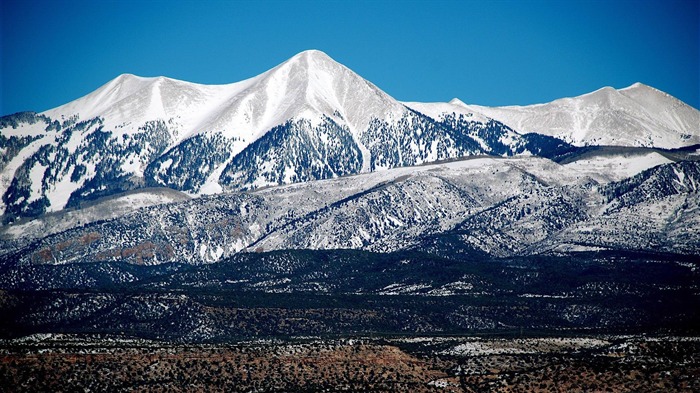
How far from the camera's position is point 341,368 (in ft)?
471

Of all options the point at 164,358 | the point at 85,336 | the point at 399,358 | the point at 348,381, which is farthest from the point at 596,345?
the point at 85,336

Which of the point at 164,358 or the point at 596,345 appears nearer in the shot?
the point at 164,358

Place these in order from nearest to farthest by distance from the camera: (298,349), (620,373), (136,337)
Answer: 1. (620,373)
2. (298,349)
3. (136,337)

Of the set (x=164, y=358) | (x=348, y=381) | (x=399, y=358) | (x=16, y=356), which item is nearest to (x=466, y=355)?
(x=399, y=358)

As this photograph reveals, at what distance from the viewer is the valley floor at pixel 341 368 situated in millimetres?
130750

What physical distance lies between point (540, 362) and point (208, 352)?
3844 cm

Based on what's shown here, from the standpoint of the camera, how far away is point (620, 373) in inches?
5128

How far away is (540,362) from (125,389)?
47117mm

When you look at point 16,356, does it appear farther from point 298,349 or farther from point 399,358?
point 399,358

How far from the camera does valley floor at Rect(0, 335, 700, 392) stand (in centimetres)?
13075

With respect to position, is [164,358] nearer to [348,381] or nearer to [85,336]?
[348,381]

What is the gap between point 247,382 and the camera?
453 feet

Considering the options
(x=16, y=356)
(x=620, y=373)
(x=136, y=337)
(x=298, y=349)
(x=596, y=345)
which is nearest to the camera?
(x=620, y=373)

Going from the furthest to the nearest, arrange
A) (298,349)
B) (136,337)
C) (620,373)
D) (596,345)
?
(136,337) < (596,345) < (298,349) < (620,373)
